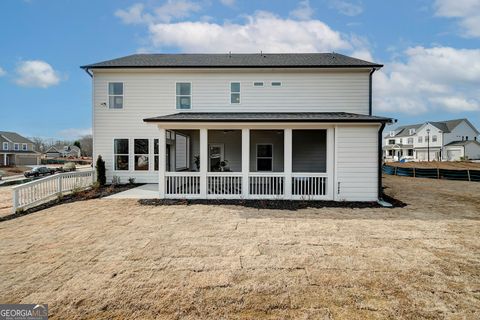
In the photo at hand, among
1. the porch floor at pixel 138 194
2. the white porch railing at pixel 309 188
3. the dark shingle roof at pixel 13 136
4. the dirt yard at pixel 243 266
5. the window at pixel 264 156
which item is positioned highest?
the dark shingle roof at pixel 13 136

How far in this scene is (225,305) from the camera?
2.86 meters

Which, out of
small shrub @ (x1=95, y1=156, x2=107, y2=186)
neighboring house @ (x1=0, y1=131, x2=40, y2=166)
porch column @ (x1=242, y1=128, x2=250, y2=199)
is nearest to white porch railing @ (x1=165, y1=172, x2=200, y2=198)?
porch column @ (x1=242, y1=128, x2=250, y2=199)

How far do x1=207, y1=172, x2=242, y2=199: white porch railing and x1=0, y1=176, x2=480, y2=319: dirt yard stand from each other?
2.23 metres

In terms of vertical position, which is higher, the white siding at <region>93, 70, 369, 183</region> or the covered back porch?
the white siding at <region>93, 70, 369, 183</region>

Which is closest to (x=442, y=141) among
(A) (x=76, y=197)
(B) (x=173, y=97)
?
(B) (x=173, y=97)

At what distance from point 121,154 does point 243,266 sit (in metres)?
11.0

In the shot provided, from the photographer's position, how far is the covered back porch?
894 cm

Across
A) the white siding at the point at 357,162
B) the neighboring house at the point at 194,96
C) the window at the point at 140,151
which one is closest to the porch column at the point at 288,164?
the white siding at the point at 357,162

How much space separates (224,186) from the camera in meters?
9.24

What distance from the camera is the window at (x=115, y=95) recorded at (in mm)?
12500

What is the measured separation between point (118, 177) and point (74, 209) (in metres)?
4.95

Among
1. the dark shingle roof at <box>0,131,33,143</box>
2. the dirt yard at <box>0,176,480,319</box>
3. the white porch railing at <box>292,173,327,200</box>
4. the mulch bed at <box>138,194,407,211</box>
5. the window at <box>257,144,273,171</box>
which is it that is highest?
the dark shingle roof at <box>0,131,33,143</box>

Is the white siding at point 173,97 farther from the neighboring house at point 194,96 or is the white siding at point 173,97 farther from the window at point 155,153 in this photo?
the window at point 155,153

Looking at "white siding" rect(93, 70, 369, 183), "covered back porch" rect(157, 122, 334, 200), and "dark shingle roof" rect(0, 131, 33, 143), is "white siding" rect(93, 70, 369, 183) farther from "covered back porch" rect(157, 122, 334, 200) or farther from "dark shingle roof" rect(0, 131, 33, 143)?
"dark shingle roof" rect(0, 131, 33, 143)
